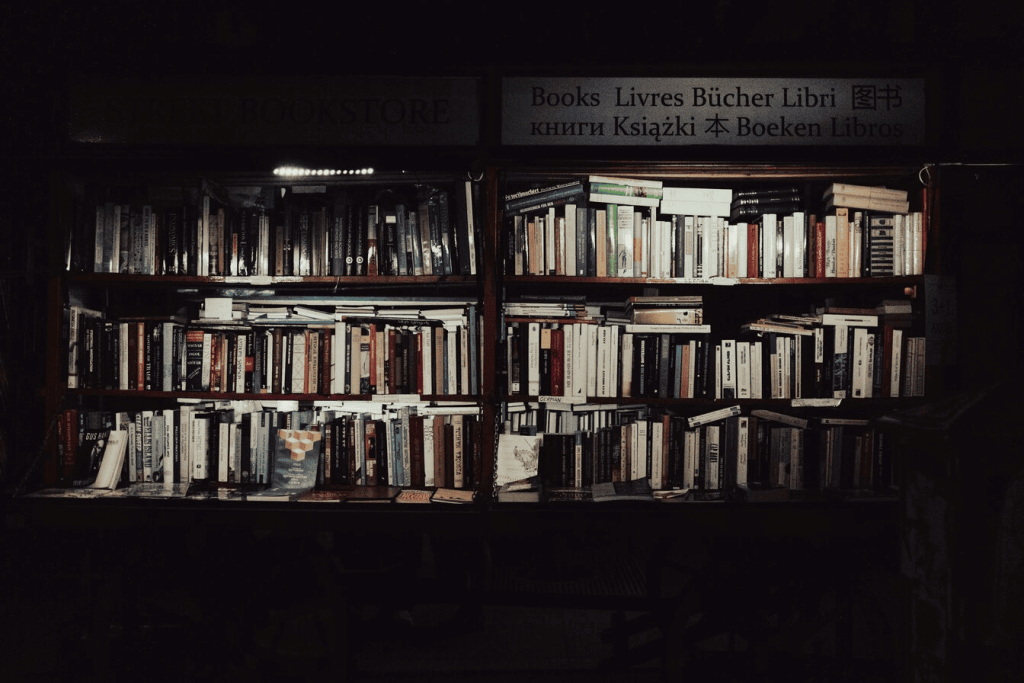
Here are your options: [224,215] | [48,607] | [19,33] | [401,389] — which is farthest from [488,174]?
[48,607]

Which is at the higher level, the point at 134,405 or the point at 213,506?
the point at 134,405

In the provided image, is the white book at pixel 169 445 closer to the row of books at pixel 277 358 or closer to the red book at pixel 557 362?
the row of books at pixel 277 358

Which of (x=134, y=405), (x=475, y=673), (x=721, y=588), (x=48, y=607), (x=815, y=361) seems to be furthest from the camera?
(x=48, y=607)

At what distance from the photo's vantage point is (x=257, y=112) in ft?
7.82

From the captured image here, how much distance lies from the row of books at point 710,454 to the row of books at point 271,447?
10.8 inches

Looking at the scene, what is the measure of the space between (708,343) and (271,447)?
6.11 feet

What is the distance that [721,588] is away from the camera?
2301 mm

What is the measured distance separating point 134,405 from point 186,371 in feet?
1.84

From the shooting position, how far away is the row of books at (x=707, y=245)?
2426 mm

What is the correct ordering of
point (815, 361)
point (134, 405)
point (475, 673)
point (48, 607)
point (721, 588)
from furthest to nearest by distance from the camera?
point (48, 607)
point (134, 405)
point (475, 673)
point (815, 361)
point (721, 588)

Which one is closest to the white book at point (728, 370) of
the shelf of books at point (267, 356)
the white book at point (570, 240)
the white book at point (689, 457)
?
the white book at point (689, 457)

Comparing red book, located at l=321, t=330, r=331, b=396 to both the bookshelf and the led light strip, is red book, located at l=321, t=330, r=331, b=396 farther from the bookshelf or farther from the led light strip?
the led light strip

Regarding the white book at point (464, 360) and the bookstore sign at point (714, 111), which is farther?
the white book at point (464, 360)

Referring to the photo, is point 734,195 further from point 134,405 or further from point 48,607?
point 48,607
